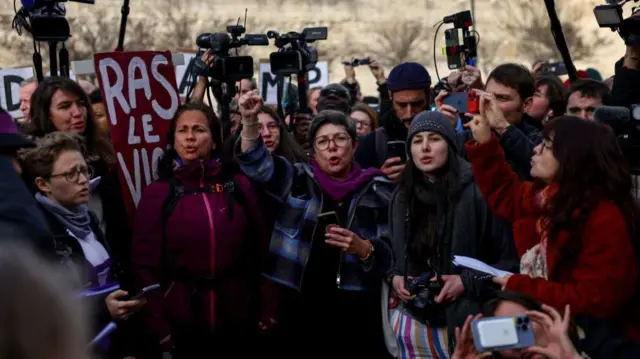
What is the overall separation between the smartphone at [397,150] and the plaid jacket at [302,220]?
652 mm

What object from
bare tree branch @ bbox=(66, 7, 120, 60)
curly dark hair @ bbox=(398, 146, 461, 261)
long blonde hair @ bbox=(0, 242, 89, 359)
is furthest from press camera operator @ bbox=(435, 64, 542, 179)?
bare tree branch @ bbox=(66, 7, 120, 60)

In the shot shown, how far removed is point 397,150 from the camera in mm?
6602

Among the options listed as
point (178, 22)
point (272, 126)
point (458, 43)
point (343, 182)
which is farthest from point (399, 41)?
point (343, 182)

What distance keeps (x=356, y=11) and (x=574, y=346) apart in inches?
1285

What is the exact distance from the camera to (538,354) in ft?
12.3

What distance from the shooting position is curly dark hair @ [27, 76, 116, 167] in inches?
242

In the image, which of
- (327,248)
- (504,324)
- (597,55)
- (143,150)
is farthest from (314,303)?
(597,55)

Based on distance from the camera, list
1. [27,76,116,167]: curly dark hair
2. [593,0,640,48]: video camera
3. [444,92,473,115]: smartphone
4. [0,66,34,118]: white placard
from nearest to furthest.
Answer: [593,0,640,48]: video camera
[444,92,473,115]: smartphone
[27,76,116,167]: curly dark hair
[0,66,34,118]: white placard

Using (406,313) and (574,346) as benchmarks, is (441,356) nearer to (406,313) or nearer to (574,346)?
(406,313)

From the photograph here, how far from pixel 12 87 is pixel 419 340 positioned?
652 centimetres

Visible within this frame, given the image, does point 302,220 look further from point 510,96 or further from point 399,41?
point 399,41

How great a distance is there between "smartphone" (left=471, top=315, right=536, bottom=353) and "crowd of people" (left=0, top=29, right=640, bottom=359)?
2.56 feet

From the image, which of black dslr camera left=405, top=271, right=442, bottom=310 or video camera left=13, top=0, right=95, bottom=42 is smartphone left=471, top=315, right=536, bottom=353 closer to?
black dslr camera left=405, top=271, right=442, bottom=310

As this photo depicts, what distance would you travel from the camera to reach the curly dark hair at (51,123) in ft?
20.2
